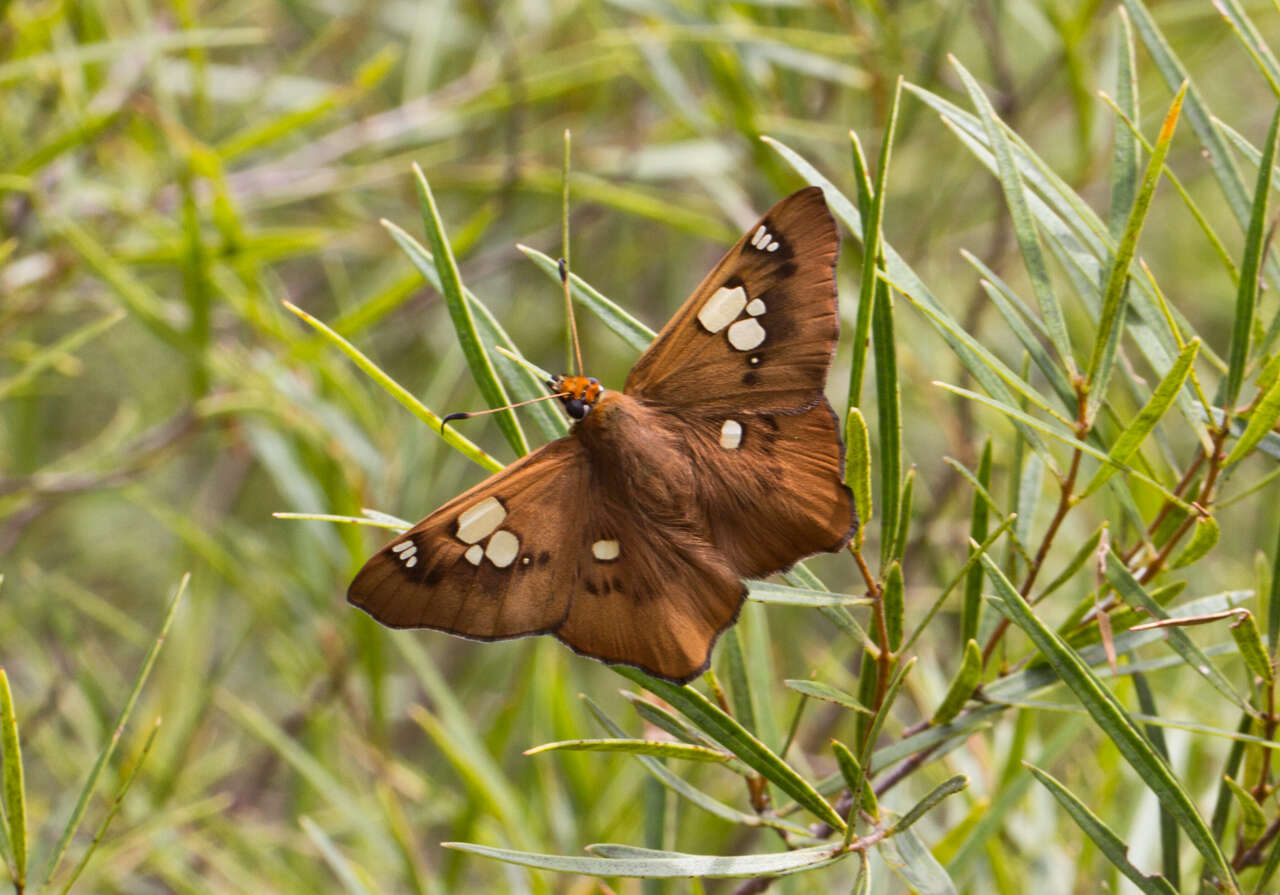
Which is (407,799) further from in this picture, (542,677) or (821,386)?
(821,386)

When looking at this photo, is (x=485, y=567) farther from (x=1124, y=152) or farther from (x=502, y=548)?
(x=1124, y=152)

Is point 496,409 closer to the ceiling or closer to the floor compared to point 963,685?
closer to the ceiling

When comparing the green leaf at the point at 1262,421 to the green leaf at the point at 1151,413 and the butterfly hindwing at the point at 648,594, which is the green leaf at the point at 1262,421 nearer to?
the green leaf at the point at 1151,413

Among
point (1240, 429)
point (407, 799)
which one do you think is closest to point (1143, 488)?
point (1240, 429)

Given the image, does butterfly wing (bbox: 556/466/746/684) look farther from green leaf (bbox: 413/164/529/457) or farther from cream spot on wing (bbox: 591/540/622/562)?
green leaf (bbox: 413/164/529/457)

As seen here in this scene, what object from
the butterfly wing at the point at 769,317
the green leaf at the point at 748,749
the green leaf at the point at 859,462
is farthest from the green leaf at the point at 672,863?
the butterfly wing at the point at 769,317

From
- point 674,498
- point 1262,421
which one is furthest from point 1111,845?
point 674,498
